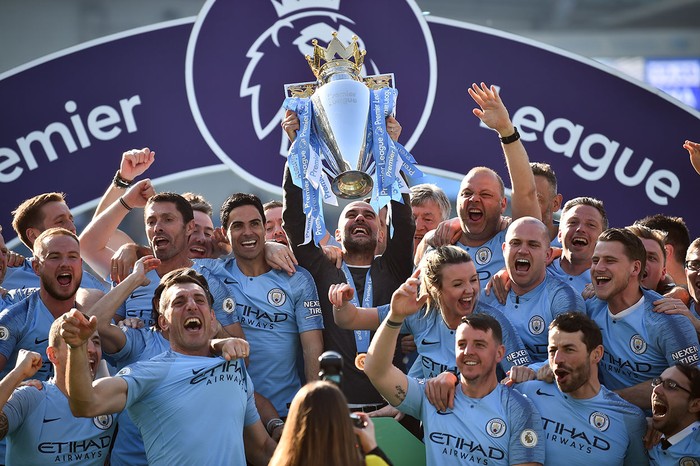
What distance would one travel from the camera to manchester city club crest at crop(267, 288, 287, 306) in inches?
215

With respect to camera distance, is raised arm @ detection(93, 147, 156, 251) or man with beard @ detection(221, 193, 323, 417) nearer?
man with beard @ detection(221, 193, 323, 417)

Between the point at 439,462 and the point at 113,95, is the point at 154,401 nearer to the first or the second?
the point at 439,462

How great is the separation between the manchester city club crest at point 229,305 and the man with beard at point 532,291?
1.34 meters

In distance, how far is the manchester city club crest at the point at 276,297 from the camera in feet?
17.9

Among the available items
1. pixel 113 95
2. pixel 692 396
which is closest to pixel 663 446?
pixel 692 396

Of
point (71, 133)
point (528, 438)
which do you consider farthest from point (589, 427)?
point (71, 133)

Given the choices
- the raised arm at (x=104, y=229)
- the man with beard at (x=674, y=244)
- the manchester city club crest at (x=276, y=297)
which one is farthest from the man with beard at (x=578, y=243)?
the raised arm at (x=104, y=229)

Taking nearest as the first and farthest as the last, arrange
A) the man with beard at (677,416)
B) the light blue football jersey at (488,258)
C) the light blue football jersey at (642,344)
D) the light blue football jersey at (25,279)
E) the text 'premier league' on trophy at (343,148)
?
the man with beard at (677,416)
the light blue football jersey at (642,344)
the text 'premier league' on trophy at (343,148)
the light blue football jersey at (488,258)
the light blue football jersey at (25,279)

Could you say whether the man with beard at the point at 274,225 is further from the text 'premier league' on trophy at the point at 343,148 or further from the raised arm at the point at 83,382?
the raised arm at the point at 83,382

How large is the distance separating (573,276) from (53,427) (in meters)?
2.77

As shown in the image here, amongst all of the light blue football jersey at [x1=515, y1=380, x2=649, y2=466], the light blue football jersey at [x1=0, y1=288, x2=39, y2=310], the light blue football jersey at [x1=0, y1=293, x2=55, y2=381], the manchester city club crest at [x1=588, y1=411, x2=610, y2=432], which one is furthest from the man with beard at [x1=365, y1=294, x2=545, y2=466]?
the light blue football jersey at [x1=0, y1=288, x2=39, y2=310]

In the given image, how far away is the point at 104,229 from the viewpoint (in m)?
6.02

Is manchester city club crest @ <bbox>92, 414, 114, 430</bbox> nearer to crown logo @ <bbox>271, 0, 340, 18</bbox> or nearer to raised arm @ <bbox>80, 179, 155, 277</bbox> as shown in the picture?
raised arm @ <bbox>80, 179, 155, 277</bbox>

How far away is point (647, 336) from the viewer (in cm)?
503
